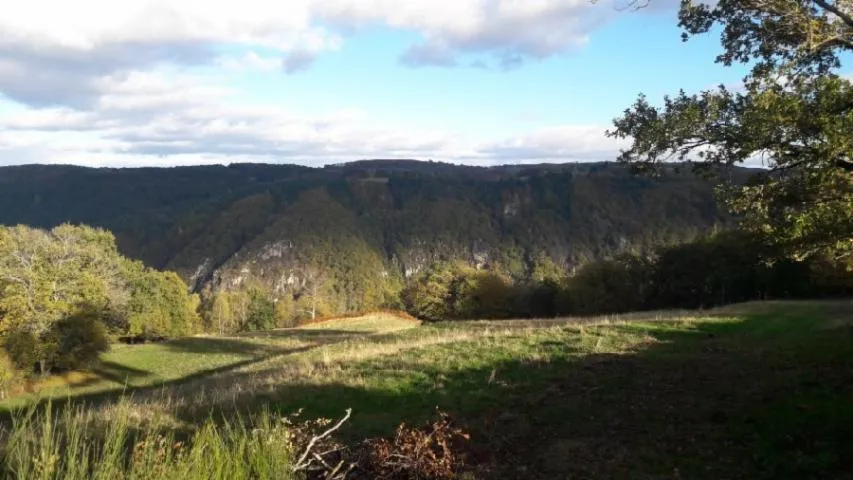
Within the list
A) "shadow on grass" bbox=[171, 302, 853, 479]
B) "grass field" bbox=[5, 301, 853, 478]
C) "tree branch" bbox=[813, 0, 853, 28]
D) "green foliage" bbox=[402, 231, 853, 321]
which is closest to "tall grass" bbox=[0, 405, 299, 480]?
"grass field" bbox=[5, 301, 853, 478]

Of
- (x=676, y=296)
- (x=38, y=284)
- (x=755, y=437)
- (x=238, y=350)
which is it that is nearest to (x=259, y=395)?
A: (x=755, y=437)

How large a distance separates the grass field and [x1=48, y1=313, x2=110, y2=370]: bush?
31.7 m

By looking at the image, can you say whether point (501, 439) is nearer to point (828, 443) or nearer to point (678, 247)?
point (828, 443)

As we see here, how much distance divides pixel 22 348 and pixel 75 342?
3659mm

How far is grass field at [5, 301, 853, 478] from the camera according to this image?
8875 millimetres

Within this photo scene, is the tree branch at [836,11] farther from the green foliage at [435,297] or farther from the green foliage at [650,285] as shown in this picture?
the green foliage at [435,297]

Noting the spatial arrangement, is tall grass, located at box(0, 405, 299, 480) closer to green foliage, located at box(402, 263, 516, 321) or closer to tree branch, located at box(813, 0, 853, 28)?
tree branch, located at box(813, 0, 853, 28)

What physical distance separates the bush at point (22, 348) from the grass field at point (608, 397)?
30.2 m

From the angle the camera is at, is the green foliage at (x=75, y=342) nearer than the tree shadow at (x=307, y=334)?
Yes

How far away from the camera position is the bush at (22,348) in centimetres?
3794

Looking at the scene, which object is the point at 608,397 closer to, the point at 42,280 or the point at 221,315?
the point at 42,280

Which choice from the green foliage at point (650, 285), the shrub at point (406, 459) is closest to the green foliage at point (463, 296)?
the green foliage at point (650, 285)

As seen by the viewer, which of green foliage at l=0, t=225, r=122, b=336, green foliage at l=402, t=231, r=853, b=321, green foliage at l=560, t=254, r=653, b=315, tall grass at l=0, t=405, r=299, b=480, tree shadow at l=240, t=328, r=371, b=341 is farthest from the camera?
green foliage at l=560, t=254, r=653, b=315

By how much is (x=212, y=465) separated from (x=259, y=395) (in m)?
9.98
